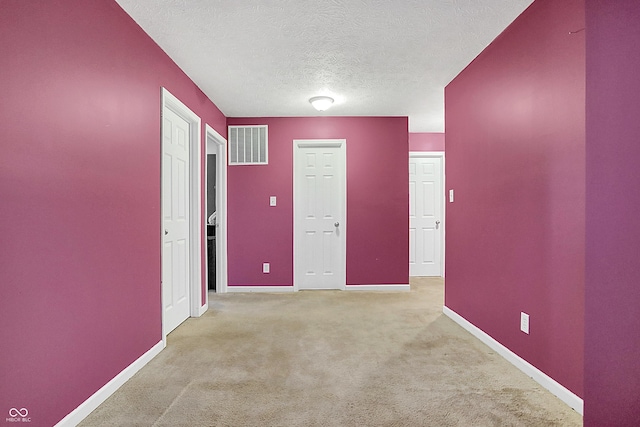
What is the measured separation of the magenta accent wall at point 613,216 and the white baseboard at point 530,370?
677 mm

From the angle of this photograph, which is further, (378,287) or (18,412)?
(378,287)

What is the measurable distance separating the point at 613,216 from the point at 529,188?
3.56ft

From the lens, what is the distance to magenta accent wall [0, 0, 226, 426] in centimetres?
143

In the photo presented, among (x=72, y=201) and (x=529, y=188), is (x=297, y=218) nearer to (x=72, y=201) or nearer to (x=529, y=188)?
(x=529, y=188)

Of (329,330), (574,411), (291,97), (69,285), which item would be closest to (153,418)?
(69,285)

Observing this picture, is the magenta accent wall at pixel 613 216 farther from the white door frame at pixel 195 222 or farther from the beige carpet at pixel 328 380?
the white door frame at pixel 195 222

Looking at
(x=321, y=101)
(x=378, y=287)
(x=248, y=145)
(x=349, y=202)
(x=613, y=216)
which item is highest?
(x=321, y=101)

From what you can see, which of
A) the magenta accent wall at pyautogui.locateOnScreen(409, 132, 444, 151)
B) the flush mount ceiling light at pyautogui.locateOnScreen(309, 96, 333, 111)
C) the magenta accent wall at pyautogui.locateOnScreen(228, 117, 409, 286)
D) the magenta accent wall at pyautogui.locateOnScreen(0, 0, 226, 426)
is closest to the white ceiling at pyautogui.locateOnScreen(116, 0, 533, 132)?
the flush mount ceiling light at pyautogui.locateOnScreen(309, 96, 333, 111)

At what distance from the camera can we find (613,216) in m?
1.23

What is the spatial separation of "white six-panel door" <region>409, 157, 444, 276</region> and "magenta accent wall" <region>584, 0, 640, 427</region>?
4.64 m

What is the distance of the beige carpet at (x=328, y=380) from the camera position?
180 cm

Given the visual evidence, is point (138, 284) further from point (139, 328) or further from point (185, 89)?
point (185, 89)

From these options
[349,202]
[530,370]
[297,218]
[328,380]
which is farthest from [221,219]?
[530,370]

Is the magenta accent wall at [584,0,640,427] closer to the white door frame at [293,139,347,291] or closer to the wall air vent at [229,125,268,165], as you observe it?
the white door frame at [293,139,347,291]
